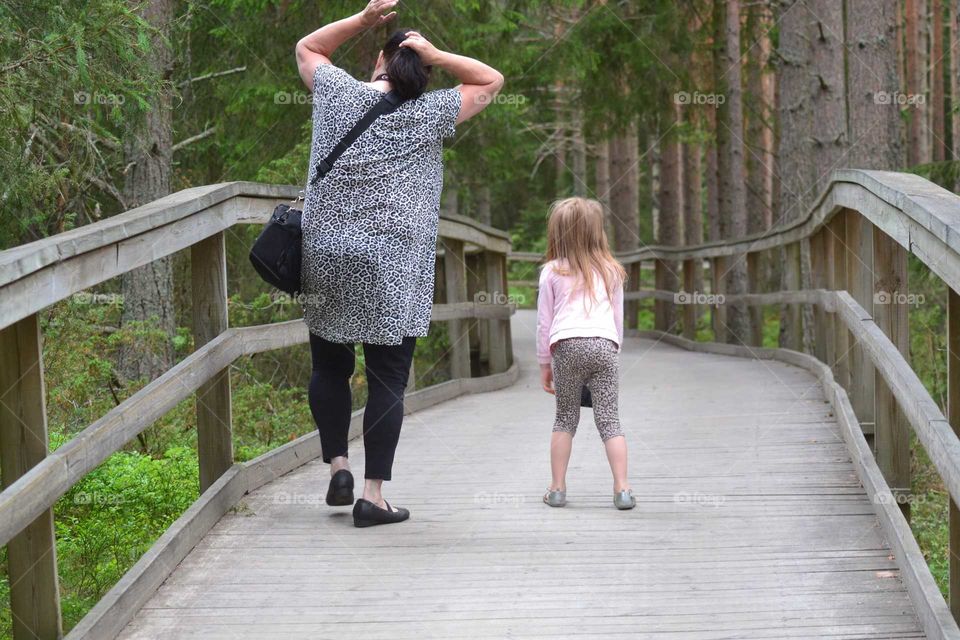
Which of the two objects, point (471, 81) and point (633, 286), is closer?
point (471, 81)

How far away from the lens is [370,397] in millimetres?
4809

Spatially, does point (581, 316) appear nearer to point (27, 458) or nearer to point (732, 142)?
point (27, 458)

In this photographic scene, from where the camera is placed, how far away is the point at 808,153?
571 inches

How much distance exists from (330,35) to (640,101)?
14.0 meters

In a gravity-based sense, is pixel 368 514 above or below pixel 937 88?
below

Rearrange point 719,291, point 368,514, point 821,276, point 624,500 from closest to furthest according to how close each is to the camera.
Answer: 1. point 368,514
2. point 624,500
3. point 821,276
4. point 719,291

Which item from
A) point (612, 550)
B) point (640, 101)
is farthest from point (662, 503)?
point (640, 101)

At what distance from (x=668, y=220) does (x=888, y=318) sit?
16786mm

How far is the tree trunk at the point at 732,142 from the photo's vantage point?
18391 millimetres

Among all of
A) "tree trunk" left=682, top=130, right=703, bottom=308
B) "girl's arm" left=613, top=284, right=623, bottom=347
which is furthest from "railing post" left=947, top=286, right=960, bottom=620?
"tree trunk" left=682, top=130, right=703, bottom=308

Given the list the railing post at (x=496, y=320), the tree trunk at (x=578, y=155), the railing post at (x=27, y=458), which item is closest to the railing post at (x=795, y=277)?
the railing post at (x=496, y=320)

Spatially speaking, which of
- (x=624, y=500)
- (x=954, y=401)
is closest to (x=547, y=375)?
(x=624, y=500)

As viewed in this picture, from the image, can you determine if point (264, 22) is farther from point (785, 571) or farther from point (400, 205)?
point (785, 571)

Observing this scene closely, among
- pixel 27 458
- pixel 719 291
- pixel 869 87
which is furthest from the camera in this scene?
pixel 719 291
